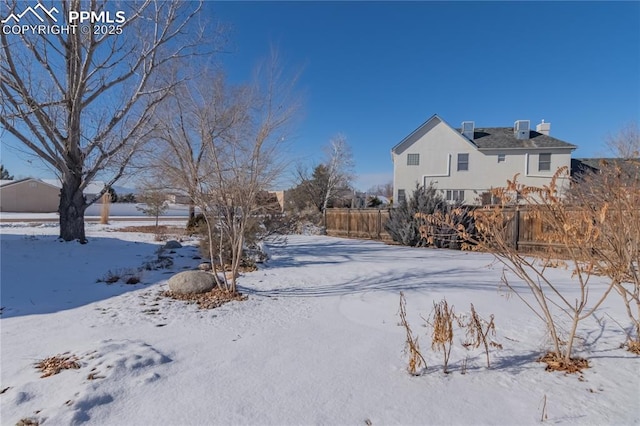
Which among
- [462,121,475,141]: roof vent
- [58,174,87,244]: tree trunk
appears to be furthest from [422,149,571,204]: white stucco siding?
[58,174,87,244]: tree trunk

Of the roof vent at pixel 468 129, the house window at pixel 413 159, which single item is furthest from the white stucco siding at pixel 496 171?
the roof vent at pixel 468 129

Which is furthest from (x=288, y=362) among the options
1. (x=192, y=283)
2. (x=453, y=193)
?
(x=453, y=193)

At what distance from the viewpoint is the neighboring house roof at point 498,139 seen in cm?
1824

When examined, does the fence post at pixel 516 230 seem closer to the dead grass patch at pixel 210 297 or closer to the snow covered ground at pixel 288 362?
the snow covered ground at pixel 288 362

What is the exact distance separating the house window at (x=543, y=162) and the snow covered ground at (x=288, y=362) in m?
16.5

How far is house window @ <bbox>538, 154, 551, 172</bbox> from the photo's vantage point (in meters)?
18.2

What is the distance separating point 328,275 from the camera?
6.31 metres

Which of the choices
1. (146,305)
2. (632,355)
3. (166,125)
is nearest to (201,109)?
(166,125)

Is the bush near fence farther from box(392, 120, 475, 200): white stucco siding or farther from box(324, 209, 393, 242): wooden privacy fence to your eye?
box(392, 120, 475, 200): white stucco siding

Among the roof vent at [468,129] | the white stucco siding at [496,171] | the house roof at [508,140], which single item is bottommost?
the white stucco siding at [496,171]

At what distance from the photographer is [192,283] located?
16.6 feet

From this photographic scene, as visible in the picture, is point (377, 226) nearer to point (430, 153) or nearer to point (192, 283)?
point (430, 153)

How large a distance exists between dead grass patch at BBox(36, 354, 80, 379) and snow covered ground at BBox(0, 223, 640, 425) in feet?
0.18

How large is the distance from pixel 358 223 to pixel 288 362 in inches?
453
